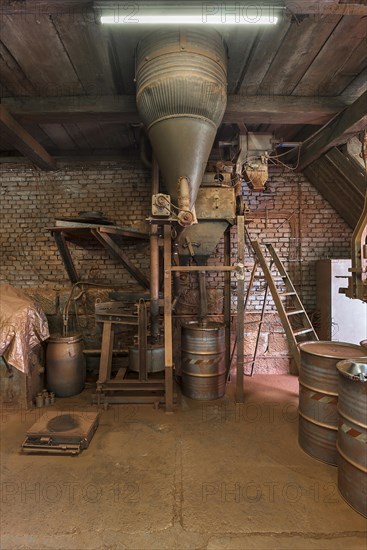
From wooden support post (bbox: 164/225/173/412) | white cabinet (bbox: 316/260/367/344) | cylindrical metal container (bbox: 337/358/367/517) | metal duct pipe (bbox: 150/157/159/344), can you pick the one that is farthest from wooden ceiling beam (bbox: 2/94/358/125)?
cylindrical metal container (bbox: 337/358/367/517)

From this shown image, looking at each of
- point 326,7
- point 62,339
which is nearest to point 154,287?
point 62,339

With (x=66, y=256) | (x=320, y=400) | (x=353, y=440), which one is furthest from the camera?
(x=66, y=256)

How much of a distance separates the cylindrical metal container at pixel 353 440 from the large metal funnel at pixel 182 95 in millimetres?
1896

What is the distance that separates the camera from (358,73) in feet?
9.84

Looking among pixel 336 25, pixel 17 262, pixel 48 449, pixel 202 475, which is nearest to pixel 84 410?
pixel 48 449

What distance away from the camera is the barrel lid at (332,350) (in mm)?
2572

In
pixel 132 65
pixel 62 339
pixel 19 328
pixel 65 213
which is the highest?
pixel 132 65

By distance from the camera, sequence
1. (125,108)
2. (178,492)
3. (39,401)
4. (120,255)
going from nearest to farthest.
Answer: (178,492) → (125,108) → (39,401) → (120,255)

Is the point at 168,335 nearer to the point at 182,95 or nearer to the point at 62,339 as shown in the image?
the point at 62,339

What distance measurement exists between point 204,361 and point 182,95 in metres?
2.79

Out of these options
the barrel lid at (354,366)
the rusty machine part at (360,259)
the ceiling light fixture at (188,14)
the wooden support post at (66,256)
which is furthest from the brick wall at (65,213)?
the ceiling light fixture at (188,14)

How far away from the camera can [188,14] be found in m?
2.09

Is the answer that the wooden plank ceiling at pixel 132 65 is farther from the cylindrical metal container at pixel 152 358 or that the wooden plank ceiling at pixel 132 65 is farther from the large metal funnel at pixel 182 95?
the cylindrical metal container at pixel 152 358

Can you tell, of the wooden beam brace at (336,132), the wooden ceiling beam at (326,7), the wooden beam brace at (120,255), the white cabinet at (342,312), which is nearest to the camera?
the wooden ceiling beam at (326,7)
